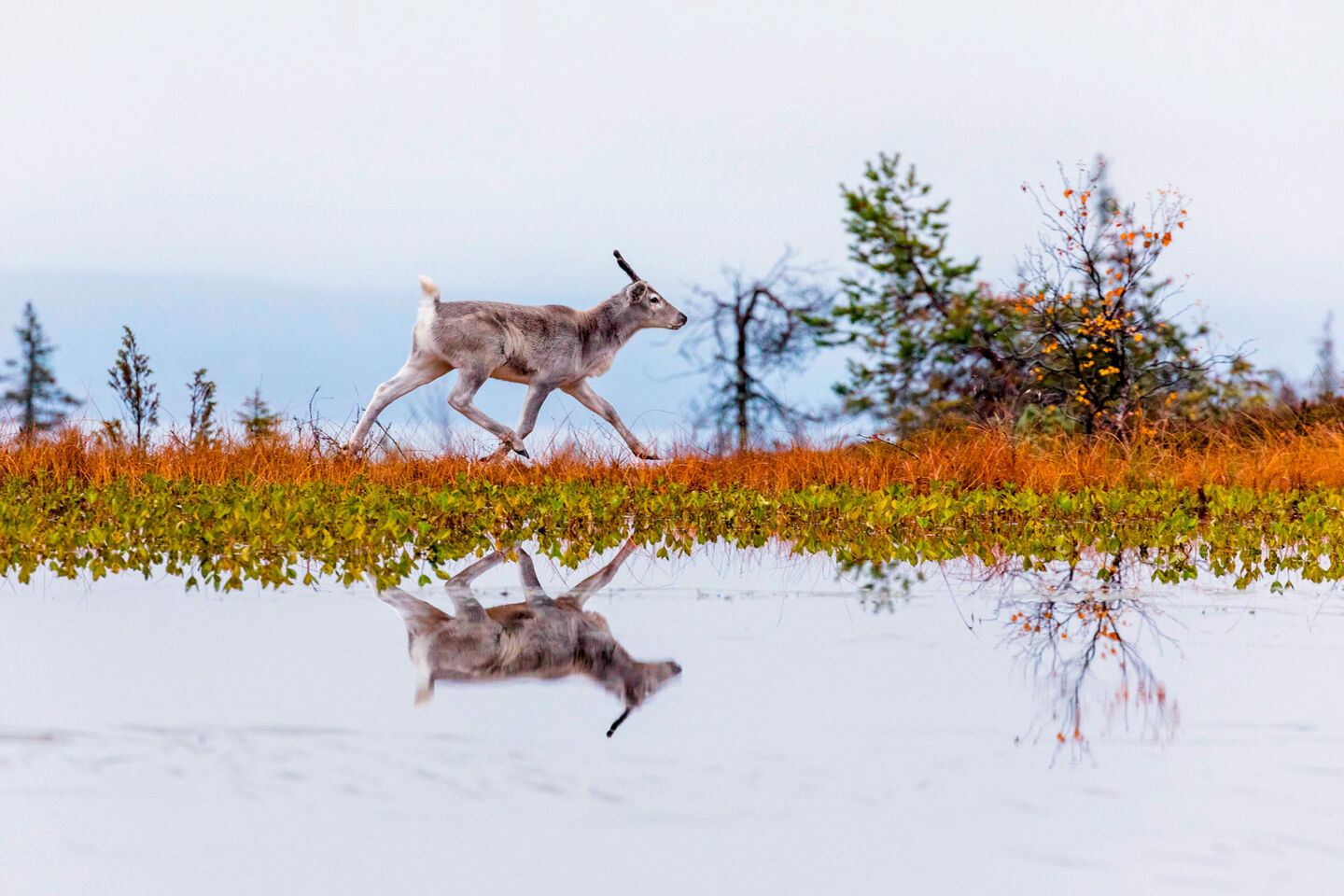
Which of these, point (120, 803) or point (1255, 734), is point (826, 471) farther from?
point (120, 803)

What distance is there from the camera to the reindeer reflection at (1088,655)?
4078 mm

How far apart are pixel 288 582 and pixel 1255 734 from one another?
14.8ft

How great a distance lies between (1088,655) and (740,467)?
8.52 m

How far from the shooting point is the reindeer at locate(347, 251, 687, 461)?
14.3 meters

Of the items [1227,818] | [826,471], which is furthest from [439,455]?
[1227,818]

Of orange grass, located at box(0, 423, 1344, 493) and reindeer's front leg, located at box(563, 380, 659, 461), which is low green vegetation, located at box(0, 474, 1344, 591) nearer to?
orange grass, located at box(0, 423, 1344, 493)

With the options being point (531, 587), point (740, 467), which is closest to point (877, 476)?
point (740, 467)

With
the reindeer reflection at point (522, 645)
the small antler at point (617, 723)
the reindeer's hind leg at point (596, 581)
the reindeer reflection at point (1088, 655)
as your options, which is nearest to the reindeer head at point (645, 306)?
the reindeer's hind leg at point (596, 581)

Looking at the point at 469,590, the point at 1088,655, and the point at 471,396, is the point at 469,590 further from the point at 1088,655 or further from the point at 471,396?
the point at 471,396

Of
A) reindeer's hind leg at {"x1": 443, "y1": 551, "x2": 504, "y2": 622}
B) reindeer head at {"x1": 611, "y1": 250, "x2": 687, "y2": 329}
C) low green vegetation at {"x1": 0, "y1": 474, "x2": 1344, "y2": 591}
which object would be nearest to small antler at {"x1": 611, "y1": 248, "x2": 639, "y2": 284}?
reindeer head at {"x1": 611, "y1": 250, "x2": 687, "y2": 329}

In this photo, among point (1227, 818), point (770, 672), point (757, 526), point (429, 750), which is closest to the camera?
point (1227, 818)

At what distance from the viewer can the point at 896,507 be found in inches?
401

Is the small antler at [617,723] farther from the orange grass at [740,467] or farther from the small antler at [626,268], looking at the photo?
the small antler at [626,268]

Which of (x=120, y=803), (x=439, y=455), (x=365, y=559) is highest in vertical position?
(x=439, y=455)
